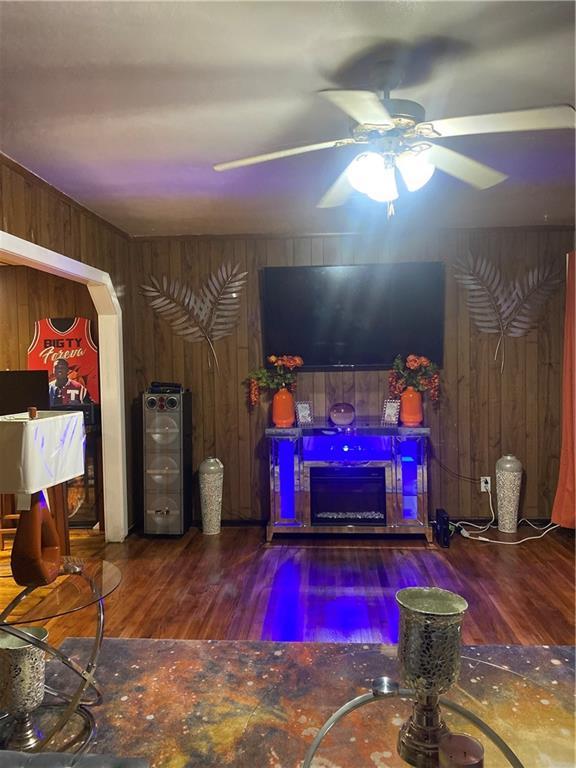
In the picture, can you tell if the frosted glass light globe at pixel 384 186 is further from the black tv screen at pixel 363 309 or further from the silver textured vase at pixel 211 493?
the silver textured vase at pixel 211 493

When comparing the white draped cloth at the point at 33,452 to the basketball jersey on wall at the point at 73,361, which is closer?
the white draped cloth at the point at 33,452

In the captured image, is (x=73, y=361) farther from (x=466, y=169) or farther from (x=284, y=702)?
(x=284, y=702)

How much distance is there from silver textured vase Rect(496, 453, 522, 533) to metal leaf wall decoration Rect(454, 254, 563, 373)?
869 millimetres

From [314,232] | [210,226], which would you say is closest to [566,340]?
[314,232]

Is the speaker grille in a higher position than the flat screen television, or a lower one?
lower

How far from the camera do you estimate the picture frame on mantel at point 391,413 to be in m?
4.78

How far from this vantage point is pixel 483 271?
16.1 feet

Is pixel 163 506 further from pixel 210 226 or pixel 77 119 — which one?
pixel 77 119

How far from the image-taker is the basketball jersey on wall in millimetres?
5086

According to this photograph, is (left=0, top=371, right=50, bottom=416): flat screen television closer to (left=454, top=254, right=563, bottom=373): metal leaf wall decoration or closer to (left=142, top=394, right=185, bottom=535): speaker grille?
(left=142, top=394, right=185, bottom=535): speaker grille

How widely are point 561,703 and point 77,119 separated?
280cm

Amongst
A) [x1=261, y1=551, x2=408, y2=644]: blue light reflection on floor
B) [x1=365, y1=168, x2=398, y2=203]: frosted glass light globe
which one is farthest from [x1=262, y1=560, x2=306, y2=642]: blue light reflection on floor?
[x1=365, y1=168, x2=398, y2=203]: frosted glass light globe

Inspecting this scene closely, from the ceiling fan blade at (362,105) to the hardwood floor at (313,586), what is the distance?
226 cm

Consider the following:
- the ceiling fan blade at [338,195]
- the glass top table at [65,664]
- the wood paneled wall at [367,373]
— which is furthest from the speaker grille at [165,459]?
the glass top table at [65,664]
